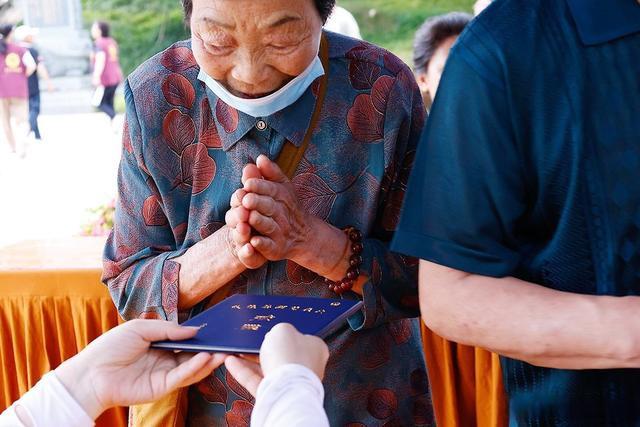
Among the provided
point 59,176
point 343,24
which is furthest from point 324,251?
point 59,176

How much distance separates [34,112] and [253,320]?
9.04 m

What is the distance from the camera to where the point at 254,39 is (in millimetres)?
1369

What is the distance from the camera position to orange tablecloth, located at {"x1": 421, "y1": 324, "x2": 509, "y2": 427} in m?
2.82

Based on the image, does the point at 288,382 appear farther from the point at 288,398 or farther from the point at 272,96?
the point at 272,96

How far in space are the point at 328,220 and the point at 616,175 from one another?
0.60 metres

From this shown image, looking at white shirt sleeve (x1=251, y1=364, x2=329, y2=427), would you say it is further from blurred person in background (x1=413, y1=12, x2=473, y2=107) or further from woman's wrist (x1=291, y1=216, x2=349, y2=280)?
blurred person in background (x1=413, y1=12, x2=473, y2=107)

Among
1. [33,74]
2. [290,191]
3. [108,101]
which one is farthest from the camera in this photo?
[108,101]

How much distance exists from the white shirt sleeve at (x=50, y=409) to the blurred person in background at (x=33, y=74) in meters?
8.58

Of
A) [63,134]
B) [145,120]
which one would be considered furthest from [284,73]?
[63,134]

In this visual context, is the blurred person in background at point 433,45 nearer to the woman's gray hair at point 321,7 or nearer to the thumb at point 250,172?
the woman's gray hair at point 321,7

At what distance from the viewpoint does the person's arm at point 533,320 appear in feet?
3.18

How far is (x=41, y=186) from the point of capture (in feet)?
29.3

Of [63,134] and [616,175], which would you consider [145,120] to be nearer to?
[616,175]

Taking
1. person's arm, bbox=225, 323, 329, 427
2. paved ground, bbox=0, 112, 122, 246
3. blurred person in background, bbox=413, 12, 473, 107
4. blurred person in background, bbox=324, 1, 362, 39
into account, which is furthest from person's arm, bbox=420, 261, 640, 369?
paved ground, bbox=0, 112, 122, 246
